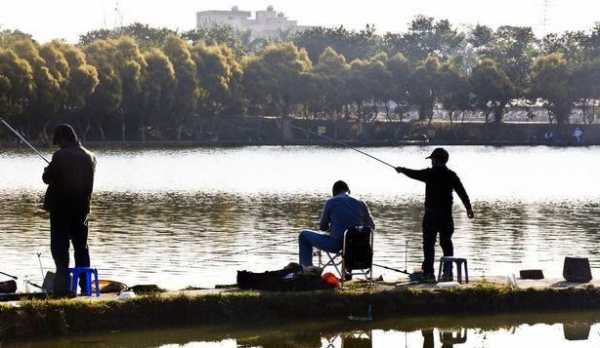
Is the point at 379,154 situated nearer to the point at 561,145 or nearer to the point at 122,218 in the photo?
the point at 561,145

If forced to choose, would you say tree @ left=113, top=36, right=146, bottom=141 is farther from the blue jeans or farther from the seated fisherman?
the seated fisherman

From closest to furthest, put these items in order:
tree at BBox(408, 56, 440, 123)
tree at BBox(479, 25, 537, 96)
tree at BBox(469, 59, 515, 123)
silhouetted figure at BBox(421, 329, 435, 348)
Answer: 1. silhouetted figure at BBox(421, 329, 435, 348)
2. tree at BBox(469, 59, 515, 123)
3. tree at BBox(408, 56, 440, 123)
4. tree at BBox(479, 25, 537, 96)

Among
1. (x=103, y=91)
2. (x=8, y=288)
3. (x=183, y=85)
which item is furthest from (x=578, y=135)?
(x=8, y=288)

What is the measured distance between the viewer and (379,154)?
87.7m

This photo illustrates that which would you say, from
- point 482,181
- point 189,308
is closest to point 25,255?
point 189,308

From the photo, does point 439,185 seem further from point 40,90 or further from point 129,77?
point 129,77

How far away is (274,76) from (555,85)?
2363cm

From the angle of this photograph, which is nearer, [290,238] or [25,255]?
[25,255]

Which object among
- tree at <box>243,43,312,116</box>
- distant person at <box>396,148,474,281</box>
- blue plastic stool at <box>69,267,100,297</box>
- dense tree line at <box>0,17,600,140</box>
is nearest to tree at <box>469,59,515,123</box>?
dense tree line at <box>0,17,600,140</box>

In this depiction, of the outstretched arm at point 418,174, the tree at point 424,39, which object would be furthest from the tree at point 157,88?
the outstretched arm at point 418,174

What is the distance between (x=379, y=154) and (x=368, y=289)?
2817 inches

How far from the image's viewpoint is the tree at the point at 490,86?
119 metres

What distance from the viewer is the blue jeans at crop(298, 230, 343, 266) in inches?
669

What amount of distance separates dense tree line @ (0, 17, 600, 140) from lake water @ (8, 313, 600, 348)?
70.7 meters
